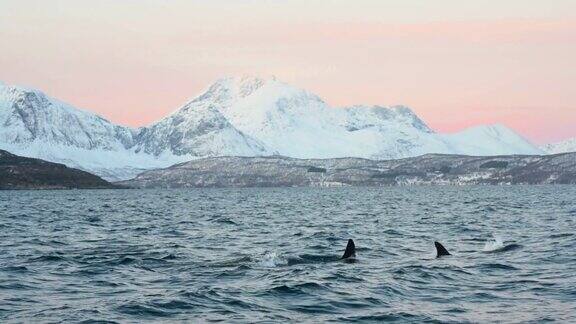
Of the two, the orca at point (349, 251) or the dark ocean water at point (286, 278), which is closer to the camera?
the dark ocean water at point (286, 278)

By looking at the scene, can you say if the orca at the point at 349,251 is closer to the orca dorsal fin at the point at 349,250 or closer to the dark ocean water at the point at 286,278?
the orca dorsal fin at the point at 349,250

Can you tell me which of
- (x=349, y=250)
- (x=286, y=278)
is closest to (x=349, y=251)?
(x=349, y=250)

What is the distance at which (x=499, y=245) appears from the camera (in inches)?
1981

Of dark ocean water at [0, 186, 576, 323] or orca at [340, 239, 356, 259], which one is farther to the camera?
orca at [340, 239, 356, 259]

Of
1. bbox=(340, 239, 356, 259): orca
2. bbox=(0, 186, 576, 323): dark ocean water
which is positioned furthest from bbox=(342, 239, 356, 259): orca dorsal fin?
bbox=(0, 186, 576, 323): dark ocean water

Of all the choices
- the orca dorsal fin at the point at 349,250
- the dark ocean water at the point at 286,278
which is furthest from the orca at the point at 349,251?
the dark ocean water at the point at 286,278

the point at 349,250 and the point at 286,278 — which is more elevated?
the point at 349,250

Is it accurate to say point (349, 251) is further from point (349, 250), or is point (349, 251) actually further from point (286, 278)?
point (286, 278)

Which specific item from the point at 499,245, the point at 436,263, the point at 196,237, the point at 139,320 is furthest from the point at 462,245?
the point at 139,320

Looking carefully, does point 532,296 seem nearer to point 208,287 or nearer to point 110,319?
point 208,287

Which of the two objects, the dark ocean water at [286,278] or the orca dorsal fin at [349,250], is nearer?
the dark ocean water at [286,278]

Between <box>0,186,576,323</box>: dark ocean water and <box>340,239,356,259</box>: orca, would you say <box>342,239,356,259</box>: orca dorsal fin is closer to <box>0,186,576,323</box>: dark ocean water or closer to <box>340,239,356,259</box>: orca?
<box>340,239,356,259</box>: orca

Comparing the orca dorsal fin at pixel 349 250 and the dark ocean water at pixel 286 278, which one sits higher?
the orca dorsal fin at pixel 349 250

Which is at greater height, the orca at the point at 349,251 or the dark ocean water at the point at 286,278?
the orca at the point at 349,251
